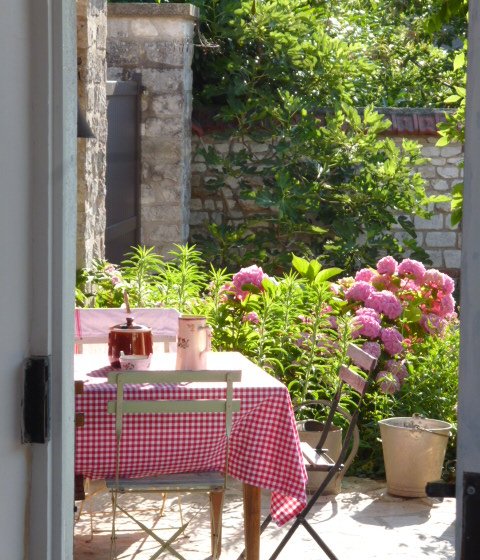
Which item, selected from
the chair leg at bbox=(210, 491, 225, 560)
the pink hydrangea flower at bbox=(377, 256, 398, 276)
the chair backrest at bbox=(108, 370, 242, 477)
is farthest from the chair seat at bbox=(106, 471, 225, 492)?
the pink hydrangea flower at bbox=(377, 256, 398, 276)

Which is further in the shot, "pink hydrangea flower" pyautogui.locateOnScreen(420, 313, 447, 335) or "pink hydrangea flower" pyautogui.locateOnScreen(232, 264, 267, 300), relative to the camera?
"pink hydrangea flower" pyautogui.locateOnScreen(420, 313, 447, 335)

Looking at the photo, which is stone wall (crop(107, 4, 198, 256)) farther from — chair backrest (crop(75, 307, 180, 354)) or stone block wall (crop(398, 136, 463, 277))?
chair backrest (crop(75, 307, 180, 354))

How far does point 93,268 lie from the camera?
23.2 feet

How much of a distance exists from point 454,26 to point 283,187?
630 centimetres

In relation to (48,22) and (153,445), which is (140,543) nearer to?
(153,445)

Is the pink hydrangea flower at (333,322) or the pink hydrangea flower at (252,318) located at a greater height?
the pink hydrangea flower at (252,318)

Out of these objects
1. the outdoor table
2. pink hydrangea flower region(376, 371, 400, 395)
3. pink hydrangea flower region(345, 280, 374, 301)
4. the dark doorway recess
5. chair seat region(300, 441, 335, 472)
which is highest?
the dark doorway recess

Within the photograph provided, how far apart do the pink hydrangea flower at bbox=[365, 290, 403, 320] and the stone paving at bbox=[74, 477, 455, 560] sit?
1.27 metres

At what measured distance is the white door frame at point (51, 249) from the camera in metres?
1.88

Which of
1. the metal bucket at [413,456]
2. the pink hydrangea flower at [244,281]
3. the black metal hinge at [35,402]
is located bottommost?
the metal bucket at [413,456]

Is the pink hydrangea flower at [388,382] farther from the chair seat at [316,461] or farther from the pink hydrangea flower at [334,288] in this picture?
the chair seat at [316,461]

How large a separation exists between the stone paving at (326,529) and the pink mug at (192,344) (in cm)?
100

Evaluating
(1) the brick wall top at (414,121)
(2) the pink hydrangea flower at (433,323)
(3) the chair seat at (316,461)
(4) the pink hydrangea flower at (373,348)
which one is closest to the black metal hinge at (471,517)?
(3) the chair seat at (316,461)

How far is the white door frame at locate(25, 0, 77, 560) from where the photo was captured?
1.88 metres
